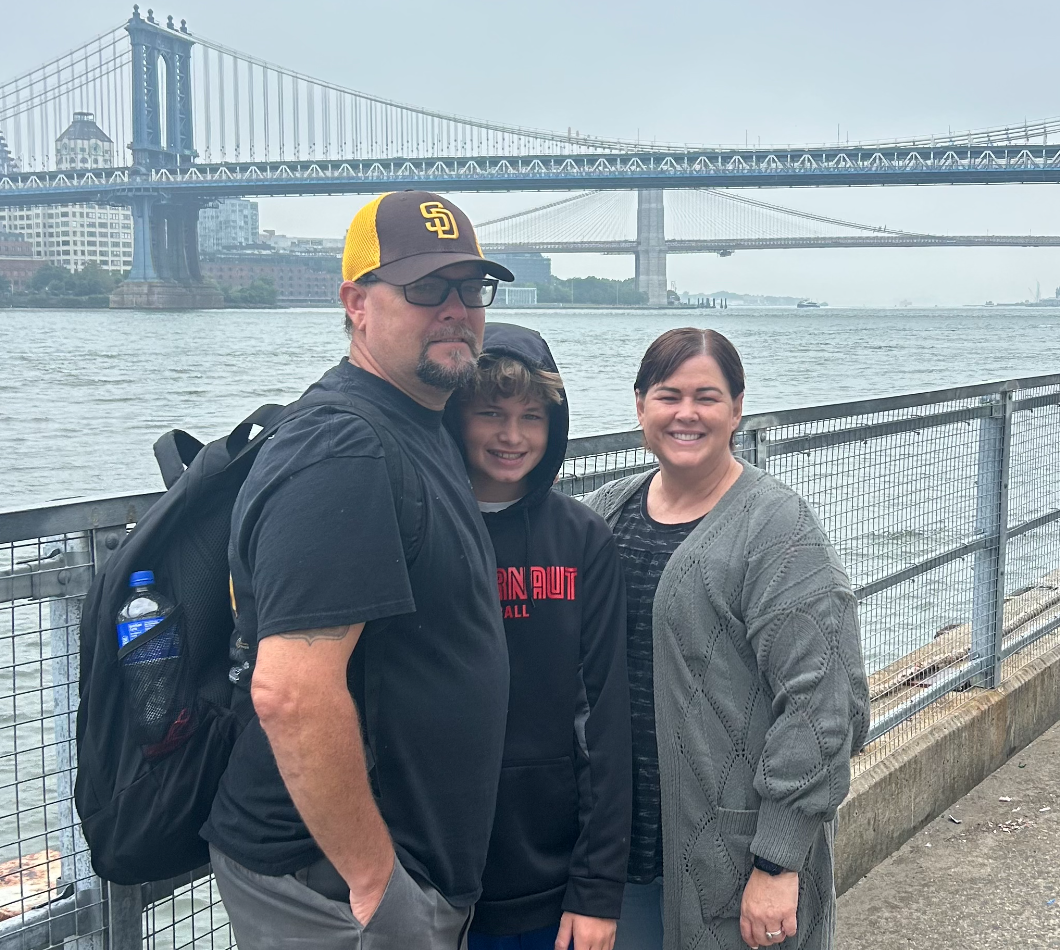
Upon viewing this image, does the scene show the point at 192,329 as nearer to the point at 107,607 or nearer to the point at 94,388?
the point at 94,388

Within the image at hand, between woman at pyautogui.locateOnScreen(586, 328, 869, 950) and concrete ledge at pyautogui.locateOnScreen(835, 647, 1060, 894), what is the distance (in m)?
1.16

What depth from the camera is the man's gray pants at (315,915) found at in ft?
4.98

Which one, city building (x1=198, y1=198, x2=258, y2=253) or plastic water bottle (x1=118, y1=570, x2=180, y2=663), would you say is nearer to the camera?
plastic water bottle (x1=118, y1=570, x2=180, y2=663)

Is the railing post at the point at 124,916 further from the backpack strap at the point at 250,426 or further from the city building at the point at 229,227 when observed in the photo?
the city building at the point at 229,227

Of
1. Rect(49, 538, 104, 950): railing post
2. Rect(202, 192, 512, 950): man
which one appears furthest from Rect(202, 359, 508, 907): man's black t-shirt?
Rect(49, 538, 104, 950): railing post

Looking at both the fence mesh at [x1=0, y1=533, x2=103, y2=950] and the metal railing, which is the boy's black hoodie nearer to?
the metal railing

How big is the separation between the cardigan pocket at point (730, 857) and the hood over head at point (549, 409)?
0.56m

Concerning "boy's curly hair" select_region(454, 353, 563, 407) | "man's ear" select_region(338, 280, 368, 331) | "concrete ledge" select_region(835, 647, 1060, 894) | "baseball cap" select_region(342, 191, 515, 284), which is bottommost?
"concrete ledge" select_region(835, 647, 1060, 894)

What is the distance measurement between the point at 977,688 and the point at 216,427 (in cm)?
1713

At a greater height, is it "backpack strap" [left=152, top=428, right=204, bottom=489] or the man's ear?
the man's ear

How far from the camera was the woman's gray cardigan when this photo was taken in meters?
1.78

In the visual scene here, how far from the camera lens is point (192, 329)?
4966 centimetres

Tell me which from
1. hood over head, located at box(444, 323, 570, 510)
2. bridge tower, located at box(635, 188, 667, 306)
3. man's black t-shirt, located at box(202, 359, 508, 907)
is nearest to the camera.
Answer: man's black t-shirt, located at box(202, 359, 508, 907)

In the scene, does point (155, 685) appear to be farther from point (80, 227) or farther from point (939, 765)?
point (80, 227)
